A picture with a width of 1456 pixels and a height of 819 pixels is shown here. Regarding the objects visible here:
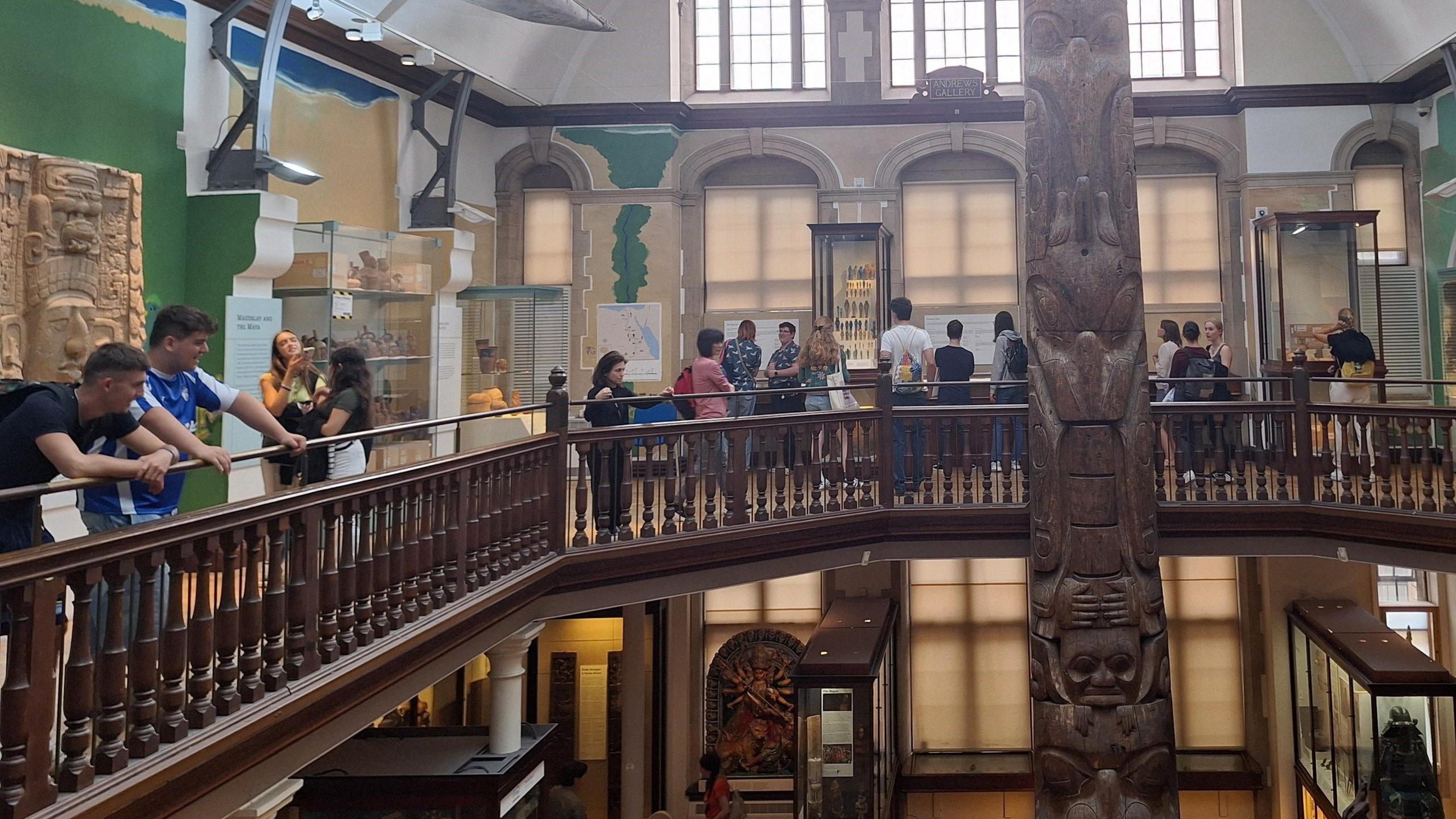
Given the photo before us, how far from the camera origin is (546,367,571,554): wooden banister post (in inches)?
292

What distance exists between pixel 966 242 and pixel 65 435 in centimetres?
1238

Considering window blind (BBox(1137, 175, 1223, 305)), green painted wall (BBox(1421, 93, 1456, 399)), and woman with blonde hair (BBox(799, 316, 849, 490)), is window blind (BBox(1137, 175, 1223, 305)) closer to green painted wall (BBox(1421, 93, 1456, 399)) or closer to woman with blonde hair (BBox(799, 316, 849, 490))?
green painted wall (BBox(1421, 93, 1456, 399))

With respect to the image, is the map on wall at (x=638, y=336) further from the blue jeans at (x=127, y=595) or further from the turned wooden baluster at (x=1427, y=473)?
the blue jeans at (x=127, y=595)

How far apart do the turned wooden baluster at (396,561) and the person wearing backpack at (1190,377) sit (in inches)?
250

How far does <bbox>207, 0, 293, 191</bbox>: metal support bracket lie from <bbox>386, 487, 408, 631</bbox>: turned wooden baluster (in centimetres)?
464

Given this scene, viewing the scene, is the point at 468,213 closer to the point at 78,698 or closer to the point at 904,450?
the point at 904,450

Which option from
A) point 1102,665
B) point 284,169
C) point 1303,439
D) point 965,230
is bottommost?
point 1102,665

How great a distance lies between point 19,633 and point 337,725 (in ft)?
6.27

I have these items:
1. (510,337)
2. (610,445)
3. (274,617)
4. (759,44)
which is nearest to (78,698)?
(274,617)

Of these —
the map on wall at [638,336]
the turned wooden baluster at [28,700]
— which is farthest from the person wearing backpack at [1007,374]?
the turned wooden baluster at [28,700]

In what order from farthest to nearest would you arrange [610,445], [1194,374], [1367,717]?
[1194,374]
[1367,717]
[610,445]

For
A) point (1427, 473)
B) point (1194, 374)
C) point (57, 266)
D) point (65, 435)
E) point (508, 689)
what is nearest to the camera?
point (65, 435)

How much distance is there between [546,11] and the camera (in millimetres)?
10836

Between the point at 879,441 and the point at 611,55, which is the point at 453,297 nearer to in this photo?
the point at 611,55
